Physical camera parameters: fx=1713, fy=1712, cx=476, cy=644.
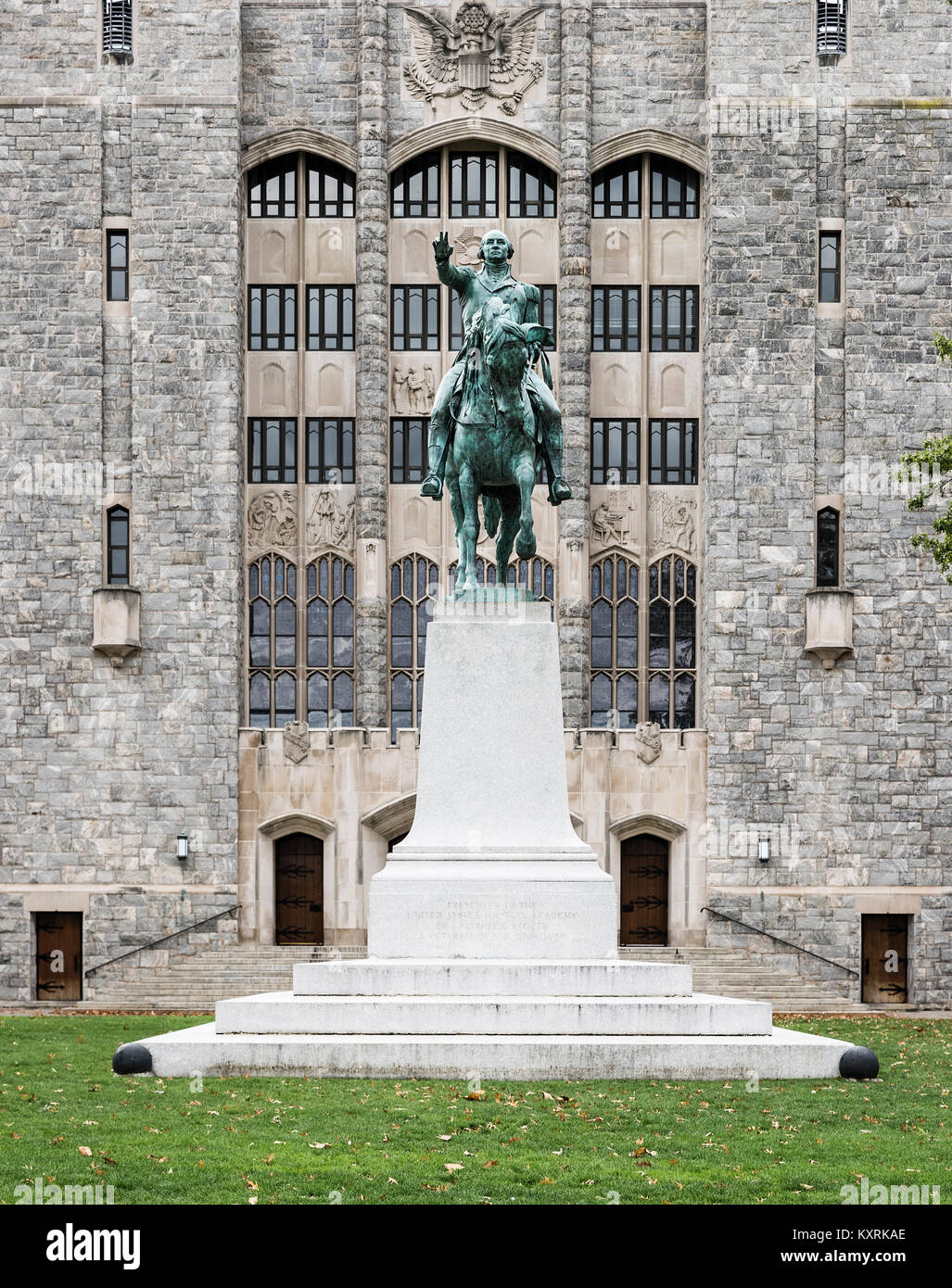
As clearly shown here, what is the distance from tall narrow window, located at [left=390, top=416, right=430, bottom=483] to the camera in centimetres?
4078

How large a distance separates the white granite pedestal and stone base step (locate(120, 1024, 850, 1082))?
0.05 ft

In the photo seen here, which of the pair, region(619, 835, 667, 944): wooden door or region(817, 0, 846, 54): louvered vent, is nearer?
region(619, 835, 667, 944): wooden door

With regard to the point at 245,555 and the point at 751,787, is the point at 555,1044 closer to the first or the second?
the point at 751,787

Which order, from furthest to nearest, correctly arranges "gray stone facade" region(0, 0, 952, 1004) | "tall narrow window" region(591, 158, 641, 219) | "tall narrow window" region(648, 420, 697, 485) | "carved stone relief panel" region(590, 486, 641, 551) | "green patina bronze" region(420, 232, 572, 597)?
1. "tall narrow window" region(591, 158, 641, 219)
2. "tall narrow window" region(648, 420, 697, 485)
3. "carved stone relief panel" region(590, 486, 641, 551)
4. "gray stone facade" region(0, 0, 952, 1004)
5. "green patina bronze" region(420, 232, 572, 597)

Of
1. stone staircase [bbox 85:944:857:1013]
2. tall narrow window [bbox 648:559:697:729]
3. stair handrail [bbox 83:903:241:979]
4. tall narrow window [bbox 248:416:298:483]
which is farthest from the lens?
tall narrow window [bbox 248:416:298:483]

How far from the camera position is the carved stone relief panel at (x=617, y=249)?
4119cm

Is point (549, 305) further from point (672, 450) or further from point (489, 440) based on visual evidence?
point (489, 440)

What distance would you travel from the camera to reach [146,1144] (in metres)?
11.5

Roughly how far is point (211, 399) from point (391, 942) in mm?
24913

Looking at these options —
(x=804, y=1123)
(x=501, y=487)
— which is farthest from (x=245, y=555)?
(x=804, y=1123)

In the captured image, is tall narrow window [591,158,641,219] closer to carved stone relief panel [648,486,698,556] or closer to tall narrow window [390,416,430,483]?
tall narrow window [390,416,430,483]

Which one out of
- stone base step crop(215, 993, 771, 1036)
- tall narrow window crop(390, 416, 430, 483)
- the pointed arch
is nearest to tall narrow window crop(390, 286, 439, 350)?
tall narrow window crop(390, 416, 430, 483)

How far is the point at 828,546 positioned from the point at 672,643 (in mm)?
4278

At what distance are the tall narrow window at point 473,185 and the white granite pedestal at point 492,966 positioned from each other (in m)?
25.5
